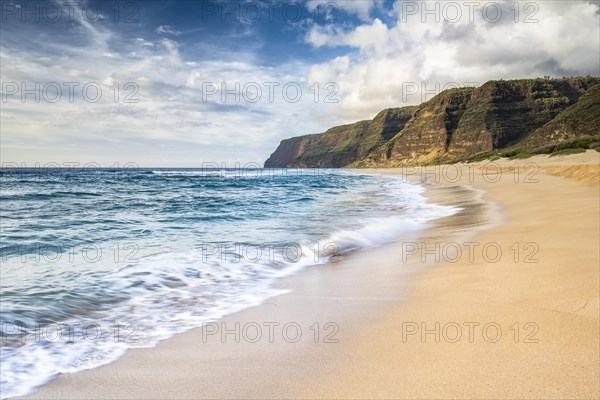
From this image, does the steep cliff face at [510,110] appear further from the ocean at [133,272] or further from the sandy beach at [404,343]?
the sandy beach at [404,343]

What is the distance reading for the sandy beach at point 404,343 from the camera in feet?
6.36

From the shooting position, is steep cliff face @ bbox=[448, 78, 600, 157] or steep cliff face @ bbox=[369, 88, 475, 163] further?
steep cliff face @ bbox=[369, 88, 475, 163]

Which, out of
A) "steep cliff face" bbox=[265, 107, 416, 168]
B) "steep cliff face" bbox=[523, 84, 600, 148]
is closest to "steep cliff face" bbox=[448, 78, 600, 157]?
"steep cliff face" bbox=[523, 84, 600, 148]

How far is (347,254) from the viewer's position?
617 cm

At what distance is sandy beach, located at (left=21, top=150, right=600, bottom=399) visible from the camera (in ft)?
6.36

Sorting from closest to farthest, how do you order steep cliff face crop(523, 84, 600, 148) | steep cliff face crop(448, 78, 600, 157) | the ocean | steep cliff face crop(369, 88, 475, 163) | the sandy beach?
the sandy beach, the ocean, steep cliff face crop(523, 84, 600, 148), steep cliff face crop(448, 78, 600, 157), steep cliff face crop(369, 88, 475, 163)

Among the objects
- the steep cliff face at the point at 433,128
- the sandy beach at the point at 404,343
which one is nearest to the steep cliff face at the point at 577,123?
the steep cliff face at the point at 433,128

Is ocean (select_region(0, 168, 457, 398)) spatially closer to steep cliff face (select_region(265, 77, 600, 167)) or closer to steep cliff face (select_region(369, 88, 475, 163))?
steep cliff face (select_region(265, 77, 600, 167))

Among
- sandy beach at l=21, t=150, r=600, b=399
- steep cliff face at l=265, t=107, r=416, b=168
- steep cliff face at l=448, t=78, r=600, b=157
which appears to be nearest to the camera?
sandy beach at l=21, t=150, r=600, b=399

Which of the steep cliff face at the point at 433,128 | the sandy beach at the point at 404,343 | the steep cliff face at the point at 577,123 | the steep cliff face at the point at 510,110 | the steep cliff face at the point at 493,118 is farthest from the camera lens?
the steep cliff face at the point at 433,128

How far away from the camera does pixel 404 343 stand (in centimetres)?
245

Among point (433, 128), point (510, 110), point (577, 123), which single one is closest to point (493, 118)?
point (510, 110)

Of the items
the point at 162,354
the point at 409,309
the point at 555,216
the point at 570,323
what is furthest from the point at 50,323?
the point at 555,216

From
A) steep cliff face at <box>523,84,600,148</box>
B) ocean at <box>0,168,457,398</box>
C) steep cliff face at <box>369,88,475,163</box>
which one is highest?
steep cliff face at <box>369,88,475,163</box>
